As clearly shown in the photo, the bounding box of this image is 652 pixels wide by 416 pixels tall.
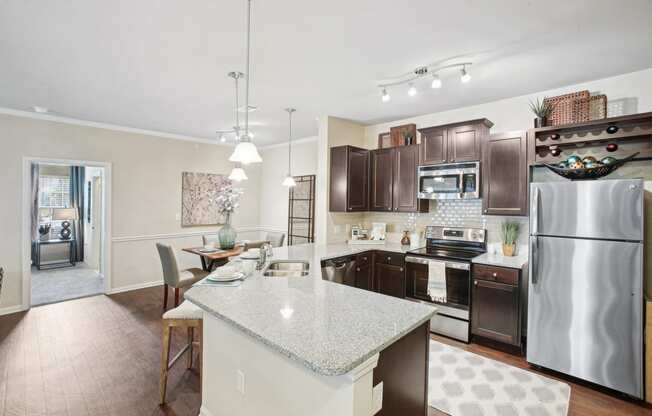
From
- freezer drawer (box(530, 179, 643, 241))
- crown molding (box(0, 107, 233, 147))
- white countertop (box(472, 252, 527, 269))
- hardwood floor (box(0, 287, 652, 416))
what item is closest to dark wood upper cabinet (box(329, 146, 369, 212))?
white countertop (box(472, 252, 527, 269))

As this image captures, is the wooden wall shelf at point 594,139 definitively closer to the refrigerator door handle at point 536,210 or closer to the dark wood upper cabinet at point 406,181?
the refrigerator door handle at point 536,210

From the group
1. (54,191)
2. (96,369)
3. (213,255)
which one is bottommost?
(96,369)

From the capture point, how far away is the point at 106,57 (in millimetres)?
2646

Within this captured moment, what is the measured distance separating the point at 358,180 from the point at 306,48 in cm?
228

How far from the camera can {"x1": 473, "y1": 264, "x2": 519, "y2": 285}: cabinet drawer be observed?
3004 mm

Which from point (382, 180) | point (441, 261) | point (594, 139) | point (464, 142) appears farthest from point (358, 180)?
point (594, 139)

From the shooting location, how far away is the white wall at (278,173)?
5969 millimetres

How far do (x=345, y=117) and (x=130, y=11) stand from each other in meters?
2.91

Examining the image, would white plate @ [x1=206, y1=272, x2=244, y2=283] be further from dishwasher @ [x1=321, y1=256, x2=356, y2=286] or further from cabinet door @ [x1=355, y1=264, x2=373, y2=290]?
cabinet door @ [x1=355, y1=264, x2=373, y2=290]

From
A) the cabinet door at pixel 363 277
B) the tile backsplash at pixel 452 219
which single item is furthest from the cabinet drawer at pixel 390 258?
the tile backsplash at pixel 452 219

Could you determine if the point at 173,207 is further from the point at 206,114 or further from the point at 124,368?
the point at 124,368

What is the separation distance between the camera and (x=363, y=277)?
156 inches

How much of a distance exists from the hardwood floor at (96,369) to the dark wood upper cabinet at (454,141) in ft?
7.07

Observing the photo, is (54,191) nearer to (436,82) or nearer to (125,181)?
(125,181)
